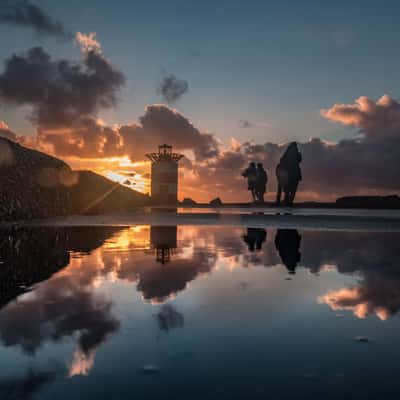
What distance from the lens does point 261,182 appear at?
152 metres

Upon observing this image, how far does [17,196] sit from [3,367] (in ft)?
90.9

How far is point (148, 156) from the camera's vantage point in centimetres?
8962

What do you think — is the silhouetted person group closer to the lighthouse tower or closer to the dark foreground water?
the lighthouse tower

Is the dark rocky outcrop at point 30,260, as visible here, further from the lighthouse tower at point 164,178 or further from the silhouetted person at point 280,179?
the silhouetted person at point 280,179

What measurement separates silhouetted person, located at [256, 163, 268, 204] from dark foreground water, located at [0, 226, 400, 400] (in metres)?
143

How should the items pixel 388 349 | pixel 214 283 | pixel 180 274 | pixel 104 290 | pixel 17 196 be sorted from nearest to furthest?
1. pixel 388 349
2. pixel 104 290
3. pixel 214 283
4. pixel 180 274
5. pixel 17 196

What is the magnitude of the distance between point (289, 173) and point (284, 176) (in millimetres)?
2481

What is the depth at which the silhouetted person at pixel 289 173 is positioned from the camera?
148625 mm

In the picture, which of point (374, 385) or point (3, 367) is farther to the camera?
point (3, 367)

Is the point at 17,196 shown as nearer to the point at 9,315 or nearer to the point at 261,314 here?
the point at 9,315

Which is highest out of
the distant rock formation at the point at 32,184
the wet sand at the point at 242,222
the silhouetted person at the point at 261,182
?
the silhouetted person at the point at 261,182

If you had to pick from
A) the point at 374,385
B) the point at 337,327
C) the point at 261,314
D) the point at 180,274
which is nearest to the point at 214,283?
the point at 180,274

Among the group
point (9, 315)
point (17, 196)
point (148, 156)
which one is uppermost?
point (148, 156)

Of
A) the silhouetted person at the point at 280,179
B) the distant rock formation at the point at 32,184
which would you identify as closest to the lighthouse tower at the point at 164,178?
the distant rock formation at the point at 32,184
